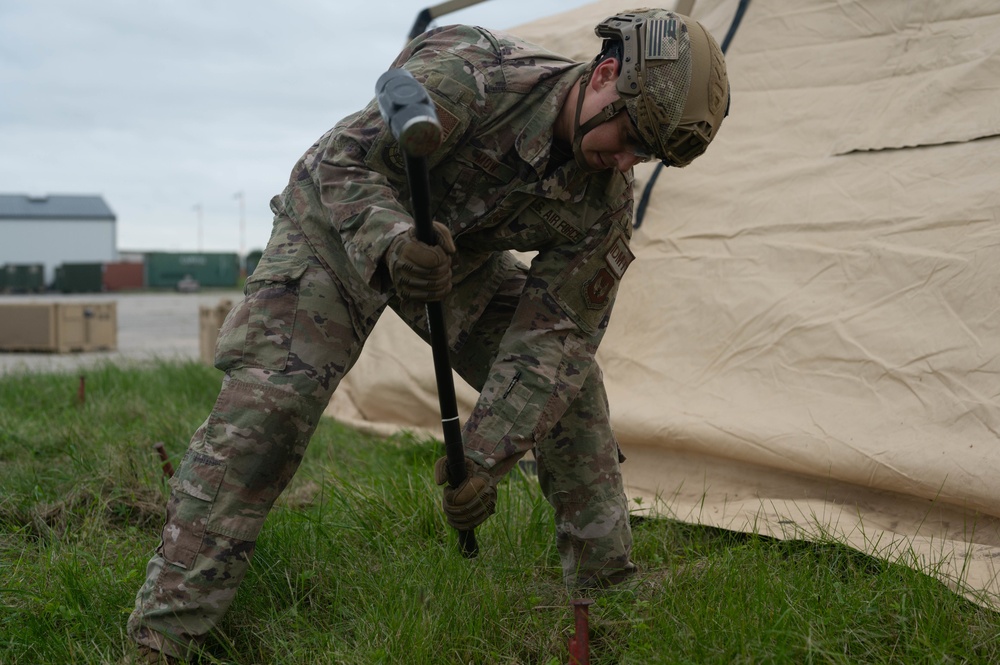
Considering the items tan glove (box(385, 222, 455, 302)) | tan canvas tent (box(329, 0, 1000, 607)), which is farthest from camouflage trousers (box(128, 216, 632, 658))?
tan canvas tent (box(329, 0, 1000, 607))

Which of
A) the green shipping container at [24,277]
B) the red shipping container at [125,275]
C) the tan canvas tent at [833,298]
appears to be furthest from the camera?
the red shipping container at [125,275]

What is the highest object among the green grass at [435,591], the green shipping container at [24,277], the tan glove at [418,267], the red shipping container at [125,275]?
the tan glove at [418,267]

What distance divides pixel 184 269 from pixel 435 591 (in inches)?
1478

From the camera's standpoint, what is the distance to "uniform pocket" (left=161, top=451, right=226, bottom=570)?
2.26m

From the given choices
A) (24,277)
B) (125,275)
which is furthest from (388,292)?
(125,275)

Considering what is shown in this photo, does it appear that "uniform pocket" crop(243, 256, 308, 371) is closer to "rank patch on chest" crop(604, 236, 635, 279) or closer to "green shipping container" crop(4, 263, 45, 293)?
"rank patch on chest" crop(604, 236, 635, 279)

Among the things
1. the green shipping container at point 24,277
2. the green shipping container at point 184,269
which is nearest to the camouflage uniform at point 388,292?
the green shipping container at point 24,277

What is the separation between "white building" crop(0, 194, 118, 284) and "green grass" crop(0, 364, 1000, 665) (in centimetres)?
4749

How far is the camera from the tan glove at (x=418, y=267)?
6.52 feet

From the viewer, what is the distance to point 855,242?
346 centimetres

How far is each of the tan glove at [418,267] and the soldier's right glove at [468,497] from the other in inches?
16.6

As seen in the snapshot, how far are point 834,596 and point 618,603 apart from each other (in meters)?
0.51

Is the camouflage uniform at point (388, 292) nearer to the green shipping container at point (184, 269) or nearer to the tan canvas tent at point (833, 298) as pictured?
the tan canvas tent at point (833, 298)

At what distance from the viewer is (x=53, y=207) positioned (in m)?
51.2
